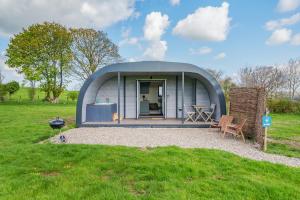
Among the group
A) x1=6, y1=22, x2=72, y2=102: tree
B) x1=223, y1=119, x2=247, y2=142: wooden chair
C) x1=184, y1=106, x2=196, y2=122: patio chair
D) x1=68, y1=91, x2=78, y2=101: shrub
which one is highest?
x1=6, y1=22, x2=72, y2=102: tree

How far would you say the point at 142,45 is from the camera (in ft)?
60.8

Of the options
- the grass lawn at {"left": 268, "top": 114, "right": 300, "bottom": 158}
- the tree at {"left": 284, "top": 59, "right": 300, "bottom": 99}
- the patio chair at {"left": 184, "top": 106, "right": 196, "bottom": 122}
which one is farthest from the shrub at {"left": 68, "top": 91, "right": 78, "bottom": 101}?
the grass lawn at {"left": 268, "top": 114, "right": 300, "bottom": 158}

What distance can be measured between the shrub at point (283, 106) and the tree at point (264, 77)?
2269 millimetres

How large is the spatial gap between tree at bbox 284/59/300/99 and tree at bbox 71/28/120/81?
16883 mm

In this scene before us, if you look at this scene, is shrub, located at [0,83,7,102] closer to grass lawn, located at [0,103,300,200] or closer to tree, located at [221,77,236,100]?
grass lawn, located at [0,103,300,200]

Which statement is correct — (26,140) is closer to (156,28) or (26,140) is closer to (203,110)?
(203,110)

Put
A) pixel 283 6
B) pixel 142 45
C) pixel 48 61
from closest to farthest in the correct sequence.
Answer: pixel 283 6 < pixel 142 45 < pixel 48 61

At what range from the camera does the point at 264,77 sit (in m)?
20.2

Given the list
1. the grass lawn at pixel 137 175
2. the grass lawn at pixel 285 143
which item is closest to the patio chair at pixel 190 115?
the grass lawn at pixel 285 143

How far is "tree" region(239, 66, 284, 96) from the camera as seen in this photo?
1875 cm

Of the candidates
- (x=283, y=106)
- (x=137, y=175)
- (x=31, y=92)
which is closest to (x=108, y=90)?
(x=137, y=175)

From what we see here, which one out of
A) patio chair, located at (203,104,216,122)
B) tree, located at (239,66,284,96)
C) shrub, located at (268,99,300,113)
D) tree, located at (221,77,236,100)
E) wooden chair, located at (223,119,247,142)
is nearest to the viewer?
wooden chair, located at (223,119,247,142)

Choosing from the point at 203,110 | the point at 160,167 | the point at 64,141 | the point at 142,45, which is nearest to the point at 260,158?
the point at 160,167

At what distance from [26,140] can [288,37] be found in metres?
16.7
